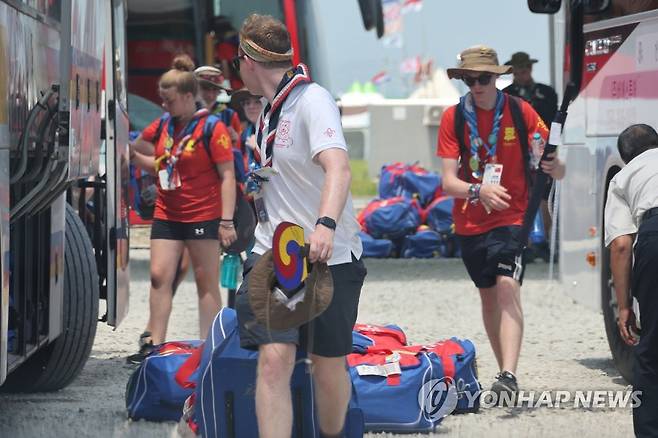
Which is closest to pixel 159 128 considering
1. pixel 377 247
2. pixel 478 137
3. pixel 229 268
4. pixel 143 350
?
pixel 229 268

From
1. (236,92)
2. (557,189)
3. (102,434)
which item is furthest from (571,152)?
(102,434)

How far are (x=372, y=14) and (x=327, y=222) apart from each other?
8.08m

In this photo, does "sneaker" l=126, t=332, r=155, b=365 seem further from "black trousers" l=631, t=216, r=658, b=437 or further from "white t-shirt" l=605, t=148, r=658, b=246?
"black trousers" l=631, t=216, r=658, b=437

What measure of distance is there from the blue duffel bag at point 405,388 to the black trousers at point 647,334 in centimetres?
103

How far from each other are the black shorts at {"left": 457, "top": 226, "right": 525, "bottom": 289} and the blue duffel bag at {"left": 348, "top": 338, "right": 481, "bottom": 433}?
1.93 ft

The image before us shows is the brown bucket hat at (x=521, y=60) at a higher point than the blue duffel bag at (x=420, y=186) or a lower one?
higher

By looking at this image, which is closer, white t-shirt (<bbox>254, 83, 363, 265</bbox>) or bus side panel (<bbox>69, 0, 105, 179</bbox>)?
white t-shirt (<bbox>254, 83, 363, 265</bbox>)

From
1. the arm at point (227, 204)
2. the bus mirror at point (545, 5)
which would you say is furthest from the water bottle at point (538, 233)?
the arm at point (227, 204)

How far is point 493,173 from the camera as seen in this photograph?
6.75m

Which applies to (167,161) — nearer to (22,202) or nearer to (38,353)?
(38,353)

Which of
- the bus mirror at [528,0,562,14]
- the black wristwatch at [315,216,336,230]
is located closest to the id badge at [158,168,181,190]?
the bus mirror at [528,0,562,14]

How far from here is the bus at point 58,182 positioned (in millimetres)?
5363

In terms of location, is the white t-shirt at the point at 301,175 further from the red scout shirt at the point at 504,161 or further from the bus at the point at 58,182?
the red scout shirt at the point at 504,161

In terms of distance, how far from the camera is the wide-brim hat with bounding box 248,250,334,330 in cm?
467
